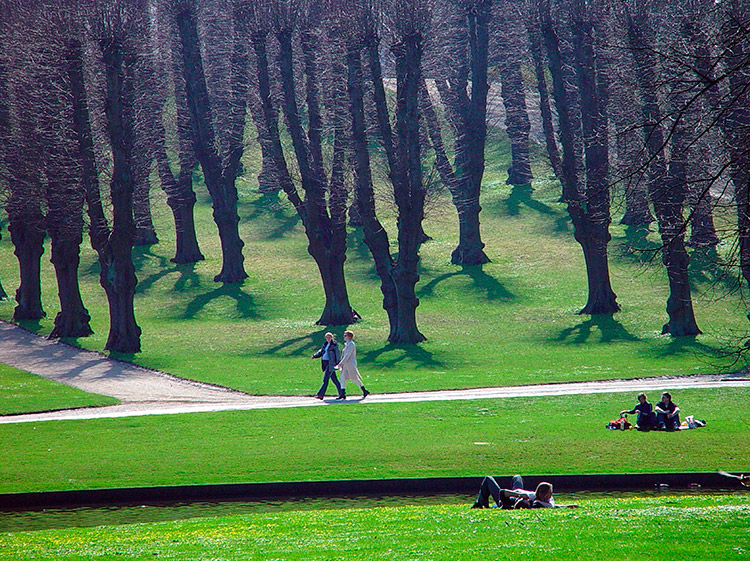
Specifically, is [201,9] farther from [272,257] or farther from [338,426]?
[338,426]

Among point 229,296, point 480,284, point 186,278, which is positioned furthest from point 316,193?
point 186,278

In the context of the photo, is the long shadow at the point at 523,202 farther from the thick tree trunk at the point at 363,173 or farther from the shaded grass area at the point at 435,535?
the shaded grass area at the point at 435,535

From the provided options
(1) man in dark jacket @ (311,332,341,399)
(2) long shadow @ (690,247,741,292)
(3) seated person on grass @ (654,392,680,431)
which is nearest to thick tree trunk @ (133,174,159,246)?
(1) man in dark jacket @ (311,332,341,399)

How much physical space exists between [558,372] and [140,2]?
72.3 ft

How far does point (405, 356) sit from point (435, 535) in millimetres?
20148

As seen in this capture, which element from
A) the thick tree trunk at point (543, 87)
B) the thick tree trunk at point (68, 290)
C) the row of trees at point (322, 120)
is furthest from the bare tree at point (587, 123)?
the thick tree trunk at point (68, 290)

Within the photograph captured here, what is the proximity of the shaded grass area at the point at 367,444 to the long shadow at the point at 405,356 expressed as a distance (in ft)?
25.3

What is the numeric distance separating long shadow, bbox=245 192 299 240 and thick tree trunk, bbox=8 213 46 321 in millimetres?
17080

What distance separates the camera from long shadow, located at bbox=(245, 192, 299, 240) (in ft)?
173

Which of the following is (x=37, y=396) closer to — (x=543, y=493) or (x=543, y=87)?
(x=543, y=493)

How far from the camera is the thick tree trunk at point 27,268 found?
3634cm

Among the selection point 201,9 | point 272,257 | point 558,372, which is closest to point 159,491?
point 558,372

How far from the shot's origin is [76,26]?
99.8 ft

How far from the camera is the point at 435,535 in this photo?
33.8 ft
